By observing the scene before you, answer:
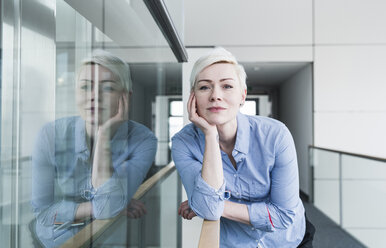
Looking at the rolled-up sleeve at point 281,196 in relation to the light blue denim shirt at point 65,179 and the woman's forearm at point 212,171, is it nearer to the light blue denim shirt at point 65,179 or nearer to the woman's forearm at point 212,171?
the woman's forearm at point 212,171

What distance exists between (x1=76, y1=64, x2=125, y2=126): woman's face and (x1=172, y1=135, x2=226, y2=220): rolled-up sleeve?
19.2 inches

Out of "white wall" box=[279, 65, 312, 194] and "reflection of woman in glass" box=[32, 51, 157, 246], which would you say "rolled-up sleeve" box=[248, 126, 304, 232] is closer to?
"reflection of woman in glass" box=[32, 51, 157, 246]

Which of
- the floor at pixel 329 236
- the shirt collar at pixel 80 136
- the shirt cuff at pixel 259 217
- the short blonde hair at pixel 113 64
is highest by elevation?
the short blonde hair at pixel 113 64

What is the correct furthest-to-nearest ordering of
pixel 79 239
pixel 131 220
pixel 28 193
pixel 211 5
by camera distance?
1. pixel 211 5
2. pixel 131 220
3. pixel 79 239
4. pixel 28 193

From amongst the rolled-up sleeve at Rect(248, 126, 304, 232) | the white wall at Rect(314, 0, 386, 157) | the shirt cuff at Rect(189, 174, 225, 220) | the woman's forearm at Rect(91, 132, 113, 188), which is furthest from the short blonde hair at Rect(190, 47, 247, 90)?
the white wall at Rect(314, 0, 386, 157)

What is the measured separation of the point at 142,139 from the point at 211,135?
0.31 metres

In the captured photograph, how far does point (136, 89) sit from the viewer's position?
30.2 inches

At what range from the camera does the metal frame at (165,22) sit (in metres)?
0.98

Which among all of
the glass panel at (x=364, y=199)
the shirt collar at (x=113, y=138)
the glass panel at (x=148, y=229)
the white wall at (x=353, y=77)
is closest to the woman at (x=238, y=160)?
the glass panel at (x=148, y=229)

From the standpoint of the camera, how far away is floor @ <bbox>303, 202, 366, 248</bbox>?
2797mm

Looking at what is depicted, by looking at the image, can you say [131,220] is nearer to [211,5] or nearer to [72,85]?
[72,85]

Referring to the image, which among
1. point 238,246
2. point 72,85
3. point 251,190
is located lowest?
point 238,246

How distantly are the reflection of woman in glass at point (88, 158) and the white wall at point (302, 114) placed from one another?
407cm

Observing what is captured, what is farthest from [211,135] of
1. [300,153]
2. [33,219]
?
[300,153]
